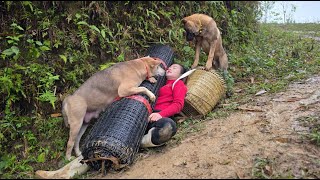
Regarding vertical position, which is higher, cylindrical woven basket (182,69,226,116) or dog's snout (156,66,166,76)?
dog's snout (156,66,166,76)

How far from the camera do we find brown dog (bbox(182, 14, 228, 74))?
7078 mm

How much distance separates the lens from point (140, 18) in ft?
25.5

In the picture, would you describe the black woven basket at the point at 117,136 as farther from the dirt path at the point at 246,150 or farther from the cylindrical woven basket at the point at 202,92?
the cylindrical woven basket at the point at 202,92

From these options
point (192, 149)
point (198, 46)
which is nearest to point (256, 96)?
point (198, 46)

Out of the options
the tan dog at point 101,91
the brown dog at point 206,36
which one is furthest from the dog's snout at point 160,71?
the brown dog at point 206,36

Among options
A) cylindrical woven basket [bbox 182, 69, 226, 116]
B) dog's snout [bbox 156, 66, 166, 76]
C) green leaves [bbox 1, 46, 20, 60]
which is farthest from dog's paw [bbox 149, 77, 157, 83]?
green leaves [bbox 1, 46, 20, 60]

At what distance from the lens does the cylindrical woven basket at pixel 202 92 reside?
19.4 ft

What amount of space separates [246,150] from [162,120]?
129 centimetres

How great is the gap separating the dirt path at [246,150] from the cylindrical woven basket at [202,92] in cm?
46

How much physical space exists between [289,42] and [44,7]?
8105 mm

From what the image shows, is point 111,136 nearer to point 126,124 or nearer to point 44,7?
point 126,124

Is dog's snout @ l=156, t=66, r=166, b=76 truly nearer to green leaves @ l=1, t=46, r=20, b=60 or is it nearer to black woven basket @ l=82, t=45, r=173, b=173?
black woven basket @ l=82, t=45, r=173, b=173

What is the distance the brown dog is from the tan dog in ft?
4.74

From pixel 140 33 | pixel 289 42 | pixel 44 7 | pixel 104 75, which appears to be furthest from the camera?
pixel 289 42
